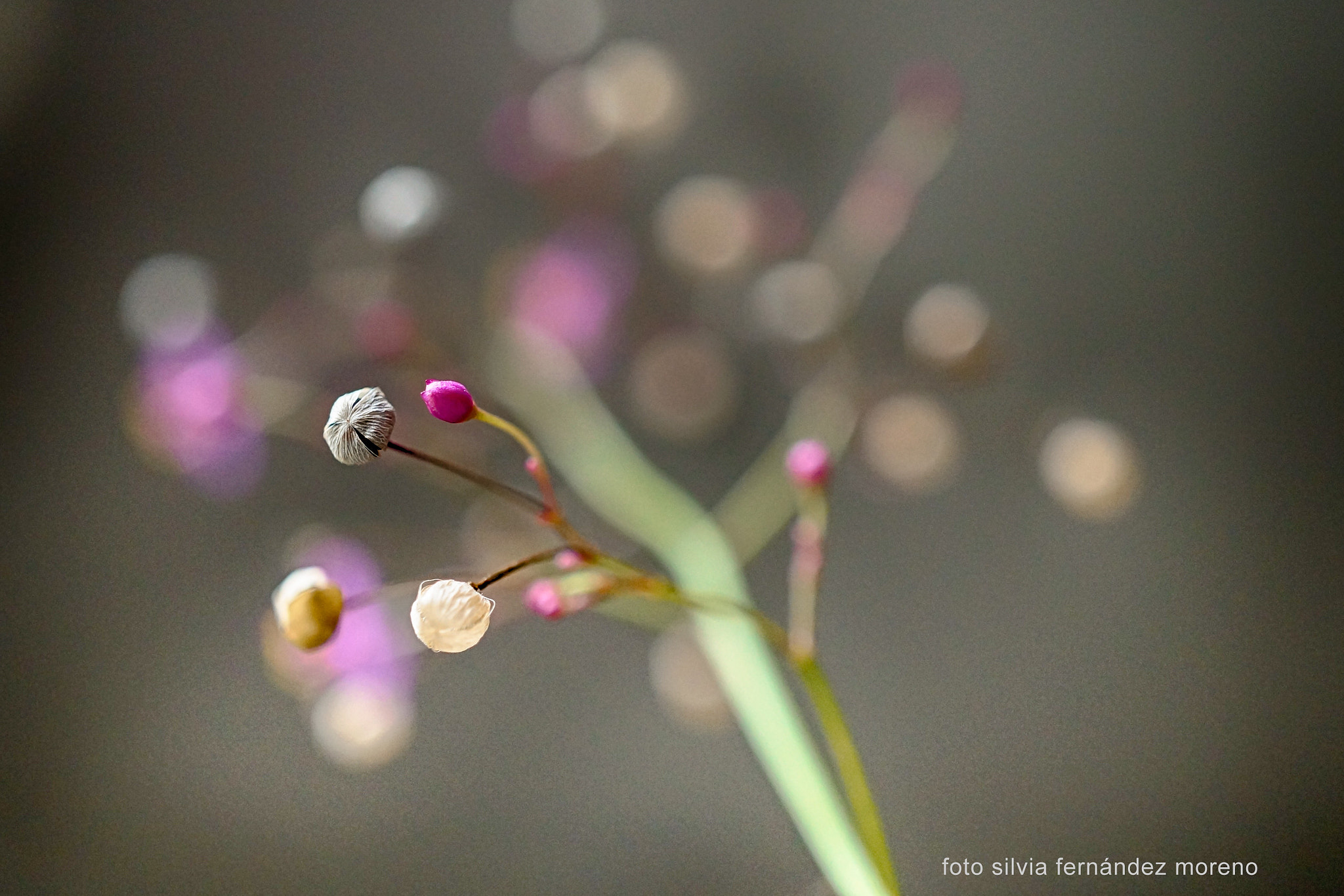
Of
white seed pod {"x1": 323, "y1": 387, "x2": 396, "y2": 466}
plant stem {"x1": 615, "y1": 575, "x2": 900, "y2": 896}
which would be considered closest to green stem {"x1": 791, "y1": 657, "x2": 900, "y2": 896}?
plant stem {"x1": 615, "y1": 575, "x2": 900, "y2": 896}

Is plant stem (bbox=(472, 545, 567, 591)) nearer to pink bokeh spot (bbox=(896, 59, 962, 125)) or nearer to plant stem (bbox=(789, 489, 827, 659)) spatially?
plant stem (bbox=(789, 489, 827, 659))

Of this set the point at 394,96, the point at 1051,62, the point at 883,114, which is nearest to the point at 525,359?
the point at 394,96

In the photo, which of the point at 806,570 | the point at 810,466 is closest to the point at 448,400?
the point at 810,466

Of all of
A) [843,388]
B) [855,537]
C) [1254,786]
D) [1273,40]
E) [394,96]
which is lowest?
[1254,786]

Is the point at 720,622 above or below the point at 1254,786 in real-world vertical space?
above

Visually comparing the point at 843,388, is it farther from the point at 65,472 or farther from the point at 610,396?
the point at 65,472

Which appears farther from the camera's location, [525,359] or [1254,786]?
[525,359]
